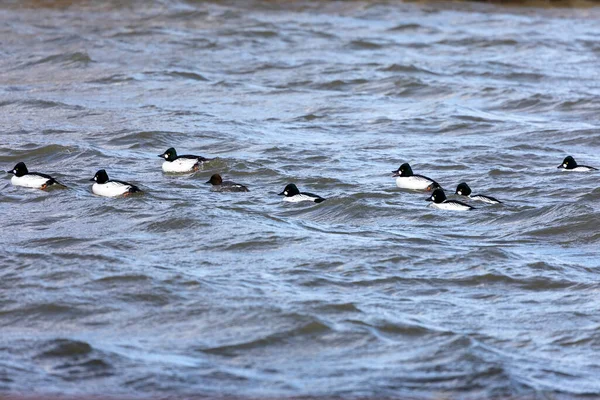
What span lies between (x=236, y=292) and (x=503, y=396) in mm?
2992

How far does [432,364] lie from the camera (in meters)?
9.05

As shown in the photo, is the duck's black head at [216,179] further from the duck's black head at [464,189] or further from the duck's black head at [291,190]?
the duck's black head at [464,189]

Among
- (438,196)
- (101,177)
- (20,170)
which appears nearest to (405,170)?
(438,196)

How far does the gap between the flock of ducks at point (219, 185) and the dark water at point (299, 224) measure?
0.14m

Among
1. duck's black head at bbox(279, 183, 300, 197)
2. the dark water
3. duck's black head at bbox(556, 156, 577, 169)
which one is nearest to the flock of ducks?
duck's black head at bbox(279, 183, 300, 197)

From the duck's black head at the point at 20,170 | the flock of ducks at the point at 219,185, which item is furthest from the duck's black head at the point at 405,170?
the duck's black head at the point at 20,170

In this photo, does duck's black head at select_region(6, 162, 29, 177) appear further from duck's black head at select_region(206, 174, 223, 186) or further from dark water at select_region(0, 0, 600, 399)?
duck's black head at select_region(206, 174, 223, 186)

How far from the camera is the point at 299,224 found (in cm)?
1341

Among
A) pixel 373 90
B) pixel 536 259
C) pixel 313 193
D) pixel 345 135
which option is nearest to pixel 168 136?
pixel 345 135

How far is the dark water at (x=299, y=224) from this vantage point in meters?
9.08

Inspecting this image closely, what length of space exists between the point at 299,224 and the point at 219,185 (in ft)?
5.42

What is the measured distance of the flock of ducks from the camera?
14.1m

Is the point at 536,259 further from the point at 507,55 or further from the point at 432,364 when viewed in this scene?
the point at 507,55

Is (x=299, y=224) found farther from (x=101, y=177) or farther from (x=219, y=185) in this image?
(x=101, y=177)
